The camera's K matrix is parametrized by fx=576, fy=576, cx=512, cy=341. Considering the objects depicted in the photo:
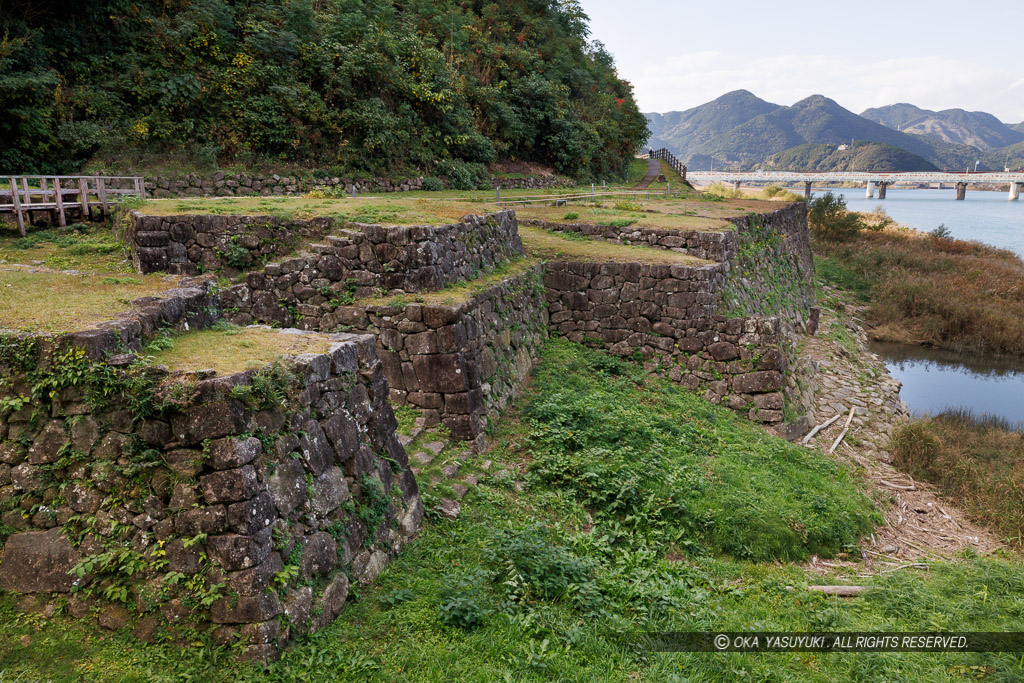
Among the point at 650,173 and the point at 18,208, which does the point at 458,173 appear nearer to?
the point at 18,208

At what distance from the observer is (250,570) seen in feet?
15.5

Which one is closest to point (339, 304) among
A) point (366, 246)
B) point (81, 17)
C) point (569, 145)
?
point (366, 246)

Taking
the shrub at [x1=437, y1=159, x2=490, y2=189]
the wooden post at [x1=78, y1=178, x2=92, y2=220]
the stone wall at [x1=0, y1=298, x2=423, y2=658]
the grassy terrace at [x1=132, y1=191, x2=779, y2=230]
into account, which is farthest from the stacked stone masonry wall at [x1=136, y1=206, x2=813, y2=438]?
the shrub at [x1=437, y1=159, x2=490, y2=189]

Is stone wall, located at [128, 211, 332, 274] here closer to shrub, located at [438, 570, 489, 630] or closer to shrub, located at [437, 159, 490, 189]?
shrub, located at [438, 570, 489, 630]

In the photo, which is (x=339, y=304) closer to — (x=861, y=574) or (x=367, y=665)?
(x=367, y=665)

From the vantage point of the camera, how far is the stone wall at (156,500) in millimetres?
4738

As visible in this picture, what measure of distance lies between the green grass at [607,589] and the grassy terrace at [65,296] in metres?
2.53

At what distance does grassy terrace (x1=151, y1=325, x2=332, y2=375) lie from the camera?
17.8ft

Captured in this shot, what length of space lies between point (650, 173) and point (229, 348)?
47.6 meters

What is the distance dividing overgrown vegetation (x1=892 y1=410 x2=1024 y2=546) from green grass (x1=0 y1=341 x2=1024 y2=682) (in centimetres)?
266

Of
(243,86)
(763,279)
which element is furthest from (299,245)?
(763,279)

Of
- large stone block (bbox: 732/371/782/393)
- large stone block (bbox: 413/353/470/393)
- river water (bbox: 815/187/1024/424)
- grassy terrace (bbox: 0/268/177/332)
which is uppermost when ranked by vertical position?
grassy terrace (bbox: 0/268/177/332)

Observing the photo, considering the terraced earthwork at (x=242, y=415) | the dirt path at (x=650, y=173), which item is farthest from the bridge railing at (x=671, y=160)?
the terraced earthwork at (x=242, y=415)

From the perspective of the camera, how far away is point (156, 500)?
190 inches
